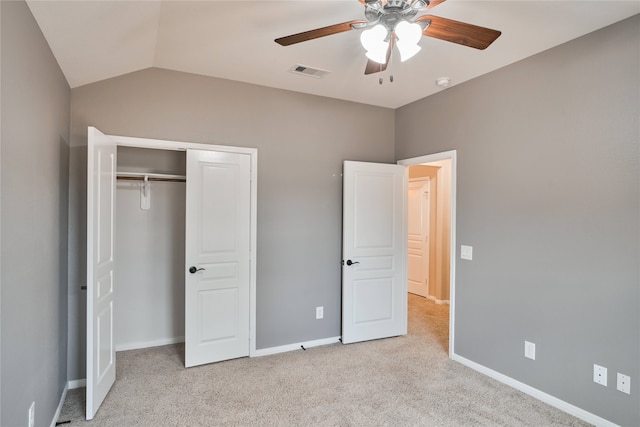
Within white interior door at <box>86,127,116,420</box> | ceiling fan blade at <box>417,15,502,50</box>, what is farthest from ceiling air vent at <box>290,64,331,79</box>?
white interior door at <box>86,127,116,420</box>

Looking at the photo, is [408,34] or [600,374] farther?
[600,374]

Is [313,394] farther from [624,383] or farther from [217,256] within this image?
[624,383]

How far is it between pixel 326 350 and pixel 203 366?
126 cm

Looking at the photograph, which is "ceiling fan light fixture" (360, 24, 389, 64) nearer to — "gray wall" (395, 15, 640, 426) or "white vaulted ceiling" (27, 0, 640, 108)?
"white vaulted ceiling" (27, 0, 640, 108)

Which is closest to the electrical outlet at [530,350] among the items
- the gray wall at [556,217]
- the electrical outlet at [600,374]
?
the gray wall at [556,217]

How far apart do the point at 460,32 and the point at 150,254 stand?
3.59 metres

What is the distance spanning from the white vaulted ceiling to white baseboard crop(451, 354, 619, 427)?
8.41 feet

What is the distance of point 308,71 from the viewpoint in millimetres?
3262

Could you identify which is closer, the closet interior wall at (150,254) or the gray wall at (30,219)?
the gray wall at (30,219)

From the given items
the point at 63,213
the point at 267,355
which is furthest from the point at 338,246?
the point at 63,213

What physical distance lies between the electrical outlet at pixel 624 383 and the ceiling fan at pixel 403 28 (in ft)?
7.64

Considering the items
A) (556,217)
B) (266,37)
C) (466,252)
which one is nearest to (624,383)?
(556,217)

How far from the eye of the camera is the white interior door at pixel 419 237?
6.09 m

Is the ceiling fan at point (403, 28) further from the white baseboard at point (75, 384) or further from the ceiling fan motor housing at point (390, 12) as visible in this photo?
the white baseboard at point (75, 384)
